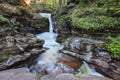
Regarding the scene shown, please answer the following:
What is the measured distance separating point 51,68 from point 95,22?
4.79 metres

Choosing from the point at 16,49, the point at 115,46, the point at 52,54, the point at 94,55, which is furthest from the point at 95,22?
the point at 16,49

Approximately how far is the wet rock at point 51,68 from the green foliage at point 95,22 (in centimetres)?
362

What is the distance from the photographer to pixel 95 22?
10422 millimetres

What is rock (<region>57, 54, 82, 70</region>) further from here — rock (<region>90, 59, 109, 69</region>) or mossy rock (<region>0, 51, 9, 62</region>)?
mossy rock (<region>0, 51, 9, 62</region>)

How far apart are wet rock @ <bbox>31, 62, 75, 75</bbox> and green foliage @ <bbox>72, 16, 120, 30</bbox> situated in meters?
3.62

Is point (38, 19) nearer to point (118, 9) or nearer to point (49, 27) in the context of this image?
point (49, 27)

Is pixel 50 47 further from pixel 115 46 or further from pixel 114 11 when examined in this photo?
pixel 114 11

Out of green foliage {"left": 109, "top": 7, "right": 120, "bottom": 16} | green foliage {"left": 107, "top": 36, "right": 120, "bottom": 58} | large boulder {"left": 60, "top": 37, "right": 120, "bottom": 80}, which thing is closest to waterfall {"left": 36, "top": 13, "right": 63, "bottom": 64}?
large boulder {"left": 60, "top": 37, "right": 120, "bottom": 80}

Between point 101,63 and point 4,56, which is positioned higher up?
point 4,56

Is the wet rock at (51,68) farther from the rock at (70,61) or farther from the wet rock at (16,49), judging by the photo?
the wet rock at (16,49)

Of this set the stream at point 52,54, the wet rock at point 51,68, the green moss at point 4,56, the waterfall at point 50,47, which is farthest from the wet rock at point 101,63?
the green moss at point 4,56

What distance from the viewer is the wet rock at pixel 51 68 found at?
770 centimetres

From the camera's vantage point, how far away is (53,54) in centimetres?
1024

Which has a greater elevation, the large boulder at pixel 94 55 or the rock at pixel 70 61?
Result: the large boulder at pixel 94 55
